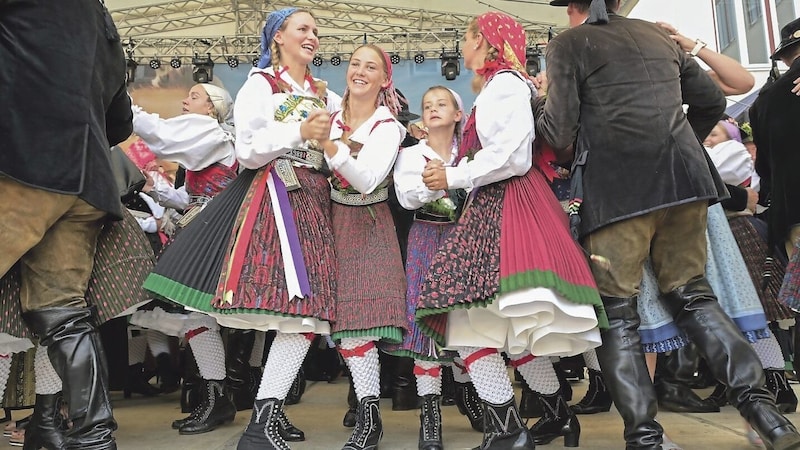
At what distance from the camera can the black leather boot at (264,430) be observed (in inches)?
84.5

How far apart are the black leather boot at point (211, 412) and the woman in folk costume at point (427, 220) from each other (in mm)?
925

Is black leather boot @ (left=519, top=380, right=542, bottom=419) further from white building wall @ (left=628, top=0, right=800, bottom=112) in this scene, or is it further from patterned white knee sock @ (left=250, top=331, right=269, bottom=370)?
white building wall @ (left=628, top=0, right=800, bottom=112)

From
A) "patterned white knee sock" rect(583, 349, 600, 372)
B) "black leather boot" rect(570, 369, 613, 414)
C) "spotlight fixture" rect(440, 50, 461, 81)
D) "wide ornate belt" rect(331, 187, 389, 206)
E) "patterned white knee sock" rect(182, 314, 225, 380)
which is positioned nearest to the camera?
"wide ornate belt" rect(331, 187, 389, 206)

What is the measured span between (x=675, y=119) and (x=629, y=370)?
84 cm

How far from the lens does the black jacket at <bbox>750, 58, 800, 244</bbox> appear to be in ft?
8.35

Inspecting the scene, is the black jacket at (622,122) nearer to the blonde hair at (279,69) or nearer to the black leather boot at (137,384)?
the blonde hair at (279,69)

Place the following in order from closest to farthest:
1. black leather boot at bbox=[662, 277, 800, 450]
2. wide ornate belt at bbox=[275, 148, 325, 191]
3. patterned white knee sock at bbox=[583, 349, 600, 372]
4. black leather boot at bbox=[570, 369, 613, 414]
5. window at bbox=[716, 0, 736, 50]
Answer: black leather boot at bbox=[662, 277, 800, 450]
wide ornate belt at bbox=[275, 148, 325, 191]
patterned white knee sock at bbox=[583, 349, 600, 372]
black leather boot at bbox=[570, 369, 613, 414]
window at bbox=[716, 0, 736, 50]

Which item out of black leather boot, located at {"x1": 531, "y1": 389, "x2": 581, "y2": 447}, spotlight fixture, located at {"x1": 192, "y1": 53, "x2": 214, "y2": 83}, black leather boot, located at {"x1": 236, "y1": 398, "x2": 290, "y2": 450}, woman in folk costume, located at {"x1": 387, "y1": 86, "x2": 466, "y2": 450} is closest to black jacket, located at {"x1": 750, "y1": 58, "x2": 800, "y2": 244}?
black leather boot, located at {"x1": 531, "y1": 389, "x2": 581, "y2": 447}

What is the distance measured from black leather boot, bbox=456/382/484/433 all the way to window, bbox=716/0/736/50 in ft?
28.8

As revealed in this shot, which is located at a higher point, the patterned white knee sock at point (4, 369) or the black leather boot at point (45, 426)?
the patterned white knee sock at point (4, 369)

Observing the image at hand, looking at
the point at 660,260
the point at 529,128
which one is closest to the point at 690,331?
the point at 660,260

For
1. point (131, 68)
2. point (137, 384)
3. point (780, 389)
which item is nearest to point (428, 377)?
point (780, 389)

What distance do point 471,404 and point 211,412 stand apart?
1.11m

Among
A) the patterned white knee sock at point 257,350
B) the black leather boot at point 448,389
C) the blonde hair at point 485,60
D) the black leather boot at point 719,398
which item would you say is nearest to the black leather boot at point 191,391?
the patterned white knee sock at point 257,350
